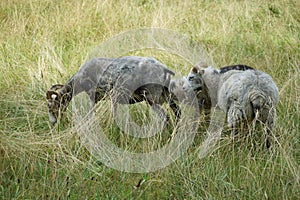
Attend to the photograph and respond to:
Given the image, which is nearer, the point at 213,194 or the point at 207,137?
the point at 213,194

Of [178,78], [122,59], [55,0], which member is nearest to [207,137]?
[178,78]

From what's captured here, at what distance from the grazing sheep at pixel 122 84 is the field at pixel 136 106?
0.15m

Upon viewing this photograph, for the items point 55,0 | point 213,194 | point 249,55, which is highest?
point 55,0

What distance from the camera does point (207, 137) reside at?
493 cm

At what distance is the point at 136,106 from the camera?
559 cm

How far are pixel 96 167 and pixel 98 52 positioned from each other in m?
2.76

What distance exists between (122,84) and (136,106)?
1.21 feet

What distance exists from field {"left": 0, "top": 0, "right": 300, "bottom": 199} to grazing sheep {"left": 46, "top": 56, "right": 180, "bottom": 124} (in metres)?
0.15

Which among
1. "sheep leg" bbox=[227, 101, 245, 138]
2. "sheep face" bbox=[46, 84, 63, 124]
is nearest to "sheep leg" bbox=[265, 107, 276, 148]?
"sheep leg" bbox=[227, 101, 245, 138]

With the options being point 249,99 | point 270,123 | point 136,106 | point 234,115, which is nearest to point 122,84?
point 136,106

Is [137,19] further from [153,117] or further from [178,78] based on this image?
[153,117]

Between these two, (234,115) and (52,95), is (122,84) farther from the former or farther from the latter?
(234,115)

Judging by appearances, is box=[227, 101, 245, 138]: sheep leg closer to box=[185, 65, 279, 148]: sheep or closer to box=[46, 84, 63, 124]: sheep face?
box=[185, 65, 279, 148]: sheep

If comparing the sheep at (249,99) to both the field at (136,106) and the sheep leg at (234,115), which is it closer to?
the sheep leg at (234,115)
